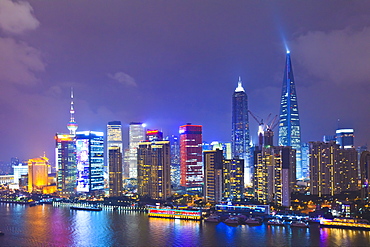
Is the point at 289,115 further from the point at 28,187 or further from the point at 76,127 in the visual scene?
the point at 28,187

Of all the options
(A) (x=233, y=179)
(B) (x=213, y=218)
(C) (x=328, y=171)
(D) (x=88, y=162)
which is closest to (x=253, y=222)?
(B) (x=213, y=218)

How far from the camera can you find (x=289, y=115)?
58.7 m

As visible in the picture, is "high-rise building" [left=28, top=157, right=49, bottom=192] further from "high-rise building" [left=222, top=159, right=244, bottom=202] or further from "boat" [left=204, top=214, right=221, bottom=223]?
"boat" [left=204, top=214, right=221, bottom=223]

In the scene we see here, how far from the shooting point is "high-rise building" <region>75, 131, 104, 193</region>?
45.2m

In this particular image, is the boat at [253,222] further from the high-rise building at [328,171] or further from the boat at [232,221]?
the high-rise building at [328,171]

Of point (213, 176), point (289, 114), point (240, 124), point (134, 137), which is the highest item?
point (289, 114)

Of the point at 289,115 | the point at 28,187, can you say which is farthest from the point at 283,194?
the point at 28,187

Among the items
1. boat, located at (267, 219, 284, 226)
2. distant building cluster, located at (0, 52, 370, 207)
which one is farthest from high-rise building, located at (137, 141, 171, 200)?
boat, located at (267, 219, 284, 226)

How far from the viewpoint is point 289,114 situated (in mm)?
58688

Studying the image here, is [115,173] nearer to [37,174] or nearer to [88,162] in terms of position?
[88,162]

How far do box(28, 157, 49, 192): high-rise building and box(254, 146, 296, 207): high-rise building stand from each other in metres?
30.9

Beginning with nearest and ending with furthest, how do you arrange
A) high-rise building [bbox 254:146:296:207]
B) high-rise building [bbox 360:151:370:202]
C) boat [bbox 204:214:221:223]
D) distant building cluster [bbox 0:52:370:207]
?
boat [bbox 204:214:221:223]
high-rise building [bbox 254:146:296:207]
high-rise building [bbox 360:151:370:202]
distant building cluster [bbox 0:52:370:207]

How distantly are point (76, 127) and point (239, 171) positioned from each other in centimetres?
2773

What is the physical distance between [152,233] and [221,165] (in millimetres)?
13820
